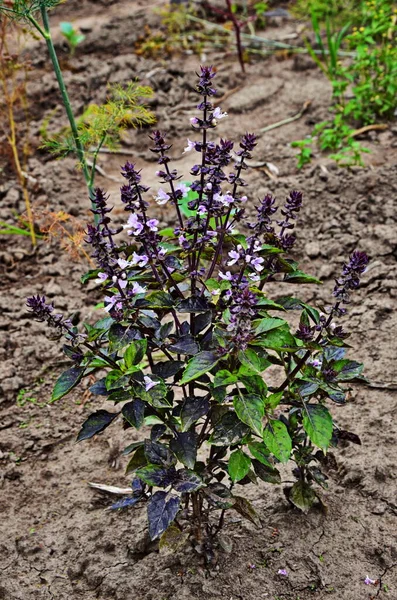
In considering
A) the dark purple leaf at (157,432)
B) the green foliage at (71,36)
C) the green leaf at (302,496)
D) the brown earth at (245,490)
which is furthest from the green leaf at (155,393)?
the green foliage at (71,36)

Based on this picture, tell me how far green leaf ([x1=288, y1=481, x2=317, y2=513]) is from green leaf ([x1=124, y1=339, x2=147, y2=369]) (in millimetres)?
849

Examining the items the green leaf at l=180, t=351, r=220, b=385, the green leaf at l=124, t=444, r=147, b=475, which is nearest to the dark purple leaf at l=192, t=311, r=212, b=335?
the green leaf at l=180, t=351, r=220, b=385

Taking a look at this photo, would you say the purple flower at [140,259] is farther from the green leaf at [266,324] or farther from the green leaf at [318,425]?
the green leaf at [318,425]

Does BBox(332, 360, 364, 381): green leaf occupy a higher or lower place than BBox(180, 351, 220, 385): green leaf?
lower

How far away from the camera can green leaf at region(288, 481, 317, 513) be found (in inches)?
87.7

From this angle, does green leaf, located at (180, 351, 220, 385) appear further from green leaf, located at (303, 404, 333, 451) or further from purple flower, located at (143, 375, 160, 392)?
green leaf, located at (303, 404, 333, 451)

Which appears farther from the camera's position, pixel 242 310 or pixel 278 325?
pixel 278 325

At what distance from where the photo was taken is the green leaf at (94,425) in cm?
185

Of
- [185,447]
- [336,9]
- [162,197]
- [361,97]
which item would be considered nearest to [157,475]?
[185,447]

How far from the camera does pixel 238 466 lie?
6.04 feet

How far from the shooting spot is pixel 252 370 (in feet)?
5.64

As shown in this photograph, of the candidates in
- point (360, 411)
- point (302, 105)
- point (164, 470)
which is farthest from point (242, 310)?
point (302, 105)

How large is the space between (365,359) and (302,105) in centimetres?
293

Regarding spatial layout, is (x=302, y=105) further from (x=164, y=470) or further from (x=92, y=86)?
(x=164, y=470)
